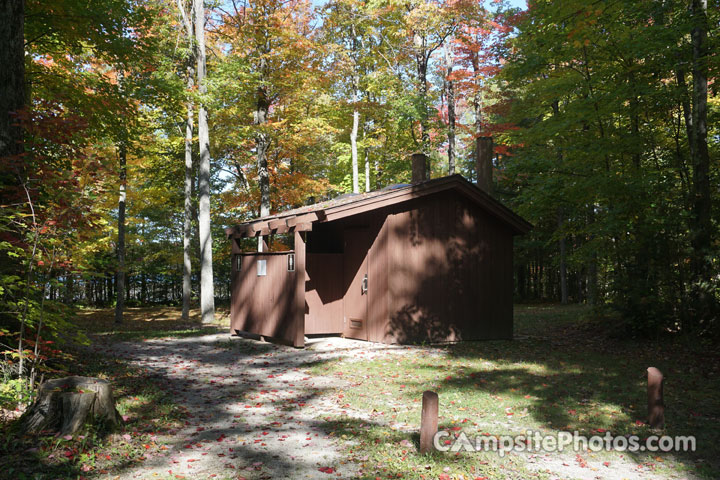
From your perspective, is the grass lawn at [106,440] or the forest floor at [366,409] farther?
the forest floor at [366,409]

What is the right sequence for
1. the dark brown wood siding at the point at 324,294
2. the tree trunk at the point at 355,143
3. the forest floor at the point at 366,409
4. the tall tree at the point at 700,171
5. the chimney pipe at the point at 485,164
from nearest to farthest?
the forest floor at the point at 366,409
the tall tree at the point at 700,171
the dark brown wood siding at the point at 324,294
the chimney pipe at the point at 485,164
the tree trunk at the point at 355,143

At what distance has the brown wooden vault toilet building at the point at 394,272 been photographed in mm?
11539

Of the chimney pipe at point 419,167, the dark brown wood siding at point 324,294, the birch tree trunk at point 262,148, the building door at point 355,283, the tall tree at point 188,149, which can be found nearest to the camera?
the building door at point 355,283

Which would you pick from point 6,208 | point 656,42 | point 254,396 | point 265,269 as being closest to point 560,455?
point 254,396

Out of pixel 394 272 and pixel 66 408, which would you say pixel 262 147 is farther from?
pixel 66 408

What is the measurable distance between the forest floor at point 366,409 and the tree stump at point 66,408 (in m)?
0.17

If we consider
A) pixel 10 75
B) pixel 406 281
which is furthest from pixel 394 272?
pixel 10 75

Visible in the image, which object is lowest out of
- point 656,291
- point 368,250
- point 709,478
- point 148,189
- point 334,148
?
point 709,478

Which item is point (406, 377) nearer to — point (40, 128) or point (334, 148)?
point (40, 128)

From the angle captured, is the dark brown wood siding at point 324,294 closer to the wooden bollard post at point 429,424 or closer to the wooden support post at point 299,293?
the wooden support post at point 299,293

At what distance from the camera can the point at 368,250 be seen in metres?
12.2

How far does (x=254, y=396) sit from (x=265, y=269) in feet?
18.1

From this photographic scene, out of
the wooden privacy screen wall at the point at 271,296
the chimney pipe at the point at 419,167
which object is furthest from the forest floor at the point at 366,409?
the chimney pipe at the point at 419,167

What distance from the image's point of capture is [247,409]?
21.1 feet
